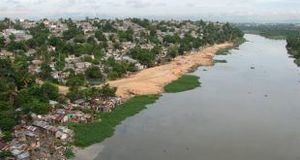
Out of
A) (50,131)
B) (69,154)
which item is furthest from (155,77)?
(69,154)

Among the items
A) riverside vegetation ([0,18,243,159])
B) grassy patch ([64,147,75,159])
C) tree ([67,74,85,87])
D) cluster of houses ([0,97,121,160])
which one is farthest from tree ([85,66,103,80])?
grassy patch ([64,147,75,159])

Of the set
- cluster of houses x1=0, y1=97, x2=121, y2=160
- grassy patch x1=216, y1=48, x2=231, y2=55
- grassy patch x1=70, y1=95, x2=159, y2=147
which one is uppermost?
cluster of houses x1=0, y1=97, x2=121, y2=160

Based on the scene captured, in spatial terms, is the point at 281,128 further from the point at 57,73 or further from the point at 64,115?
the point at 57,73

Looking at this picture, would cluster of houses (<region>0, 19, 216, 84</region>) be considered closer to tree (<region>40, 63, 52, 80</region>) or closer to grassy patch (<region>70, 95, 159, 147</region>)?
tree (<region>40, 63, 52, 80</region>)

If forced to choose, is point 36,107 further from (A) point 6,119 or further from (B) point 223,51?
(B) point 223,51

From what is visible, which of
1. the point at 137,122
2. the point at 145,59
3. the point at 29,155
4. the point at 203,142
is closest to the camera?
the point at 29,155

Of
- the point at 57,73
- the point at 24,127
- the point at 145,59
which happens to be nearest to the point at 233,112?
the point at 24,127

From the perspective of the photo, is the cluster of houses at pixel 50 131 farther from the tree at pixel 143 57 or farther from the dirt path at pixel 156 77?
the tree at pixel 143 57
